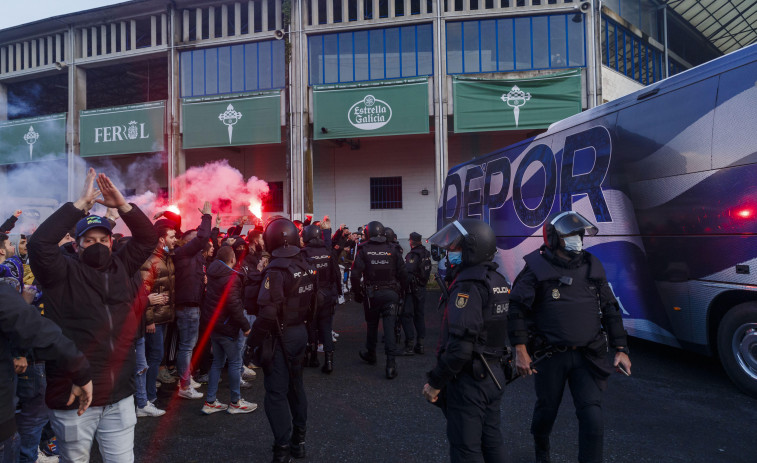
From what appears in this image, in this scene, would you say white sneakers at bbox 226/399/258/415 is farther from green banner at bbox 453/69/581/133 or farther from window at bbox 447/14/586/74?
window at bbox 447/14/586/74

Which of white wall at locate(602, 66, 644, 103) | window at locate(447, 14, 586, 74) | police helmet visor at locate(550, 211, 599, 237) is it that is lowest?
police helmet visor at locate(550, 211, 599, 237)

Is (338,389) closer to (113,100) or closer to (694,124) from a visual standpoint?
(694,124)

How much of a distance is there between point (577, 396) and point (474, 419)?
39.0 inches

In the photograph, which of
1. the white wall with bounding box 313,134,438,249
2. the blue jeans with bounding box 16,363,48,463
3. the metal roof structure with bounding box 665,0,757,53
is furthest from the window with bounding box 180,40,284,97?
the metal roof structure with bounding box 665,0,757,53

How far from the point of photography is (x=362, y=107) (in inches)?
677

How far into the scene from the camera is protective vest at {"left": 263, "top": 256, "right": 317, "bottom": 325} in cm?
374

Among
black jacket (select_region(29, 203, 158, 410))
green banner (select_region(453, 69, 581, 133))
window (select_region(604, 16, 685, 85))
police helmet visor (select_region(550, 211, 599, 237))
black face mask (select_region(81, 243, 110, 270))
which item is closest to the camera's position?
black jacket (select_region(29, 203, 158, 410))

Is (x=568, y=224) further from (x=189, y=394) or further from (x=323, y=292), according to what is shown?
(x=189, y=394)

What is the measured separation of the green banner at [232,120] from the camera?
18.1 metres

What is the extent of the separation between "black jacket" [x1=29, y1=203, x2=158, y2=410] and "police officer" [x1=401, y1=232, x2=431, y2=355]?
192 inches

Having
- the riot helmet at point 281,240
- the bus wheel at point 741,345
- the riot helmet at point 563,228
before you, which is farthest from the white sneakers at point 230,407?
the bus wheel at point 741,345

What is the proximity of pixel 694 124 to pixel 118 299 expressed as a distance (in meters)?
6.13

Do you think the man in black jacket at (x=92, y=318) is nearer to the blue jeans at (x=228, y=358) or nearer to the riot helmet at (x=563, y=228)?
the blue jeans at (x=228, y=358)

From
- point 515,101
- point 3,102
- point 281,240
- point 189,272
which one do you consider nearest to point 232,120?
point 515,101
